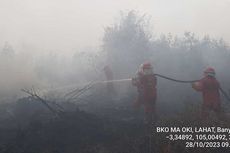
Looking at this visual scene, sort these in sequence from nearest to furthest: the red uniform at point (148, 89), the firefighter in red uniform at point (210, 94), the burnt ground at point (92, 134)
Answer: the burnt ground at point (92, 134)
the firefighter in red uniform at point (210, 94)
the red uniform at point (148, 89)

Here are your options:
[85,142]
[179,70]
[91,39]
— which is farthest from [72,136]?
[91,39]

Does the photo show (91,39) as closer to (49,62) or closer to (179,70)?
(49,62)

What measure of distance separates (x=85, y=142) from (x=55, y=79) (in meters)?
17.5

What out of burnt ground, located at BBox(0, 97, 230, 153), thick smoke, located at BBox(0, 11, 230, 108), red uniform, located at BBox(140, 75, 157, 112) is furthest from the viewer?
thick smoke, located at BBox(0, 11, 230, 108)

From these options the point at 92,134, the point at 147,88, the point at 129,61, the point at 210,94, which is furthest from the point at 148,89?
the point at 129,61

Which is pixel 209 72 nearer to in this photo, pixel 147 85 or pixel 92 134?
pixel 147 85

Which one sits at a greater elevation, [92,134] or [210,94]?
[210,94]

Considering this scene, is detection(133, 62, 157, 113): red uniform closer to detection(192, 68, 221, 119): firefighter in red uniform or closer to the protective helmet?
detection(192, 68, 221, 119): firefighter in red uniform

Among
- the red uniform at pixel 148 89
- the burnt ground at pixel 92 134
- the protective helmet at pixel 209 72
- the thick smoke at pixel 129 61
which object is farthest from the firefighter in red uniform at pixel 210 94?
the thick smoke at pixel 129 61

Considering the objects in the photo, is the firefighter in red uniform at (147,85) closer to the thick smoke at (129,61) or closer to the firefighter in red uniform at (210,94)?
the firefighter in red uniform at (210,94)

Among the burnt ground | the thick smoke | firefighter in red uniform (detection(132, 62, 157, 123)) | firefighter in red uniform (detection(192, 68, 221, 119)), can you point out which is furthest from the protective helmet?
the thick smoke

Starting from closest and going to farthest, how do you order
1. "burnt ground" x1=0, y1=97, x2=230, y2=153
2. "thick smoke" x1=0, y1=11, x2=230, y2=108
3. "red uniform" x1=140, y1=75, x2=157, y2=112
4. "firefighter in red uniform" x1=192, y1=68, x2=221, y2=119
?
1. "burnt ground" x1=0, y1=97, x2=230, y2=153
2. "firefighter in red uniform" x1=192, y1=68, x2=221, y2=119
3. "red uniform" x1=140, y1=75, x2=157, y2=112
4. "thick smoke" x1=0, y1=11, x2=230, y2=108

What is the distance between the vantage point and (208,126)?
40.9 feet

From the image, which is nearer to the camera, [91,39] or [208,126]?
[208,126]
